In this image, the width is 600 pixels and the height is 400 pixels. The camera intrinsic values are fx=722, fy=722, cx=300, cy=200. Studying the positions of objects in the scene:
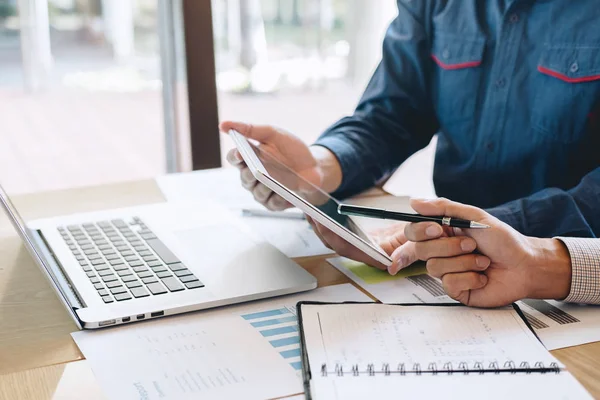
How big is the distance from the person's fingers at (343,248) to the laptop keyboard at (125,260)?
0.20 m

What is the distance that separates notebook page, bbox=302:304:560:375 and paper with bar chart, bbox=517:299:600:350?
0.02 m

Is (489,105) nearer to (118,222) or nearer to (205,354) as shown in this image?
(118,222)

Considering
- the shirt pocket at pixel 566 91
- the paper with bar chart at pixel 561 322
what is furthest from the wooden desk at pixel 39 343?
the shirt pocket at pixel 566 91

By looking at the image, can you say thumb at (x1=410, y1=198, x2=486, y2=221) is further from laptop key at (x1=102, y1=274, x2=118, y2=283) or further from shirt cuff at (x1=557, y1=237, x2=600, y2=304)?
laptop key at (x1=102, y1=274, x2=118, y2=283)

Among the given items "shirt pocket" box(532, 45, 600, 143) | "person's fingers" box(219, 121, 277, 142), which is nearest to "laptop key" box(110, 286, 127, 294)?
"person's fingers" box(219, 121, 277, 142)

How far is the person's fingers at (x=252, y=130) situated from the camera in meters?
1.15

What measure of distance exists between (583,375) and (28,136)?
2589mm

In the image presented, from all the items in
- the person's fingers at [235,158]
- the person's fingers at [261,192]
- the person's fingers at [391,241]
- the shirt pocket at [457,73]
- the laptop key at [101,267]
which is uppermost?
the shirt pocket at [457,73]

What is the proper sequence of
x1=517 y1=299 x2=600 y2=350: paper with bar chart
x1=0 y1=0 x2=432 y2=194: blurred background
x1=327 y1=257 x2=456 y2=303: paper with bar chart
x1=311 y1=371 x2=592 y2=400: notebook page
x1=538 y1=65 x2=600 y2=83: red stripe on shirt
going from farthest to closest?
x1=0 y1=0 x2=432 y2=194: blurred background
x1=538 y1=65 x2=600 y2=83: red stripe on shirt
x1=327 y1=257 x2=456 y2=303: paper with bar chart
x1=517 y1=299 x2=600 y2=350: paper with bar chart
x1=311 y1=371 x2=592 y2=400: notebook page

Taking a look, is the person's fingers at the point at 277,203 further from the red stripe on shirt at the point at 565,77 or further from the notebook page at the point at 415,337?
the red stripe on shirt at the point at 565,77

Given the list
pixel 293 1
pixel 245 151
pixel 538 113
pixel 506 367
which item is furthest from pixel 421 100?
pixel 293 1

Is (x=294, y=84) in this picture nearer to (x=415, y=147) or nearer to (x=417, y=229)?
(x=415, y=147)

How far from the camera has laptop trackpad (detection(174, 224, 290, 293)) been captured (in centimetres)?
91

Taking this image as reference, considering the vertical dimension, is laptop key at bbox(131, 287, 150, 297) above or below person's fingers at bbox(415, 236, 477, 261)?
below
